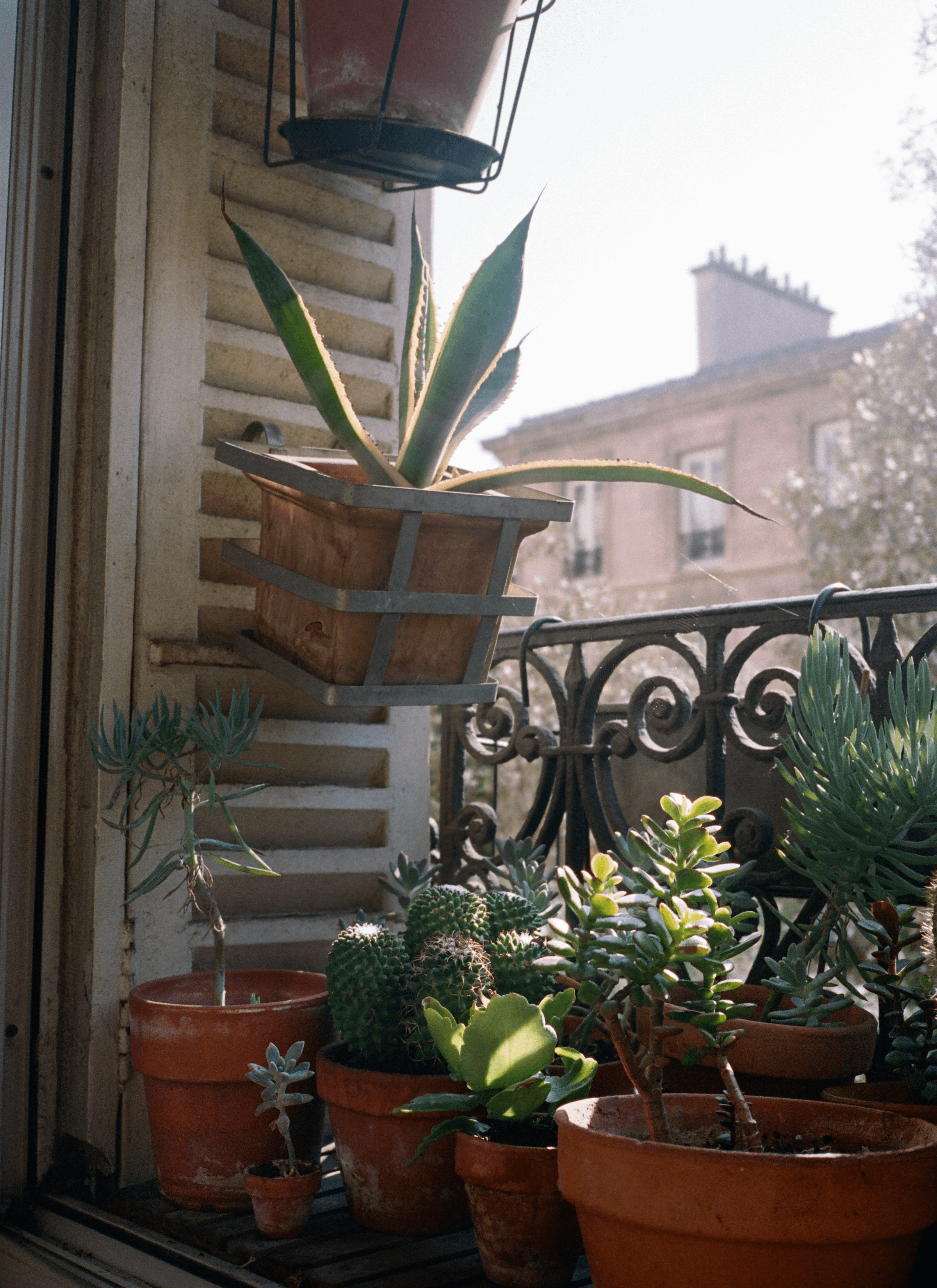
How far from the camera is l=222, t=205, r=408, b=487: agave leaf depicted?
1.25 metres

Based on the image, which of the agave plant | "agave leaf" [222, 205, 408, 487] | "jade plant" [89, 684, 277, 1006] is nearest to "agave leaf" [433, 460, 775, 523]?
the agave plant

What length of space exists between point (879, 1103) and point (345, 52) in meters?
1.42

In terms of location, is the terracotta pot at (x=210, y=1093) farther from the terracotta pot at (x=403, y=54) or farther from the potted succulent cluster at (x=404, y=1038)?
the terracotta pot at (x=403, y=54)

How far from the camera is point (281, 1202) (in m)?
1.16

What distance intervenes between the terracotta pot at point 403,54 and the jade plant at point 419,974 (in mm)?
1051

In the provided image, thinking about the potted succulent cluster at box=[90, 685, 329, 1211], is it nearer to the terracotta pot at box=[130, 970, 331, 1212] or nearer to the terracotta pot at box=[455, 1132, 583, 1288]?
the terracotta pot at box=[130, 970, 331, 1212]

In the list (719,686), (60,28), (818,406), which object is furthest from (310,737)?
(818,406)

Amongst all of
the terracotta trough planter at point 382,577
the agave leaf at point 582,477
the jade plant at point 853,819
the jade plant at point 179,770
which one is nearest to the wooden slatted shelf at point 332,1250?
the jade plant at point 179,770

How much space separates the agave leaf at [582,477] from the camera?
1239mm

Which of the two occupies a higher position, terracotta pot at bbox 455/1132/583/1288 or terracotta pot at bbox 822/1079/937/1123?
terracotta pot at bbox 822/1079/937/1123

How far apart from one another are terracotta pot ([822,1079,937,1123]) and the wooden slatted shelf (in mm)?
317

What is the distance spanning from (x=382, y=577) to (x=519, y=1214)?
68 cm

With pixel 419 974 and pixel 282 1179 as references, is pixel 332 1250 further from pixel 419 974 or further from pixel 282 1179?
pixel 419 974

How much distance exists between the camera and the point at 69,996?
4.76ft
